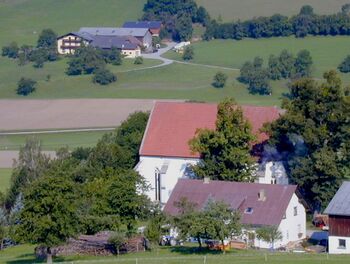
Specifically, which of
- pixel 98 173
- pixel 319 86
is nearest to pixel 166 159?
pixel 98 173

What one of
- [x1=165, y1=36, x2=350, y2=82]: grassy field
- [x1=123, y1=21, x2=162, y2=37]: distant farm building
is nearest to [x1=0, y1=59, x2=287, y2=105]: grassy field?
[x1=165, y1=36, x2=350, y2=82]: grassy field

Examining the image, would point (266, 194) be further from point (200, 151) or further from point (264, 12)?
point (264, 12)

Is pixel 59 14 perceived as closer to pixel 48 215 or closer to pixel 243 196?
pixel 243 196

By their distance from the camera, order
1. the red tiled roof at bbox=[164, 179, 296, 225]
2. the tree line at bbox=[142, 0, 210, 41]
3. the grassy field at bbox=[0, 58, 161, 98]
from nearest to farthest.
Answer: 1. the red tiled roof at bbox=[164, 179, 296, 225]
2. the grassy field at bbox=[0, 58, 161, 98]
3. the tree line at bbox=[142, 0, 210, 41]

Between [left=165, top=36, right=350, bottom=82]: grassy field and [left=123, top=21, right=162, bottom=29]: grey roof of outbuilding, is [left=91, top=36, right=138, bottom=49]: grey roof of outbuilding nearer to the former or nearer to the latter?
[left=165, top=36, right=350, bottom=82]: grassy field

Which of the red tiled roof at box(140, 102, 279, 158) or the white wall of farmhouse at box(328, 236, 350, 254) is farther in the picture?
the red tiled roof at box(140, 102, 279, 158)

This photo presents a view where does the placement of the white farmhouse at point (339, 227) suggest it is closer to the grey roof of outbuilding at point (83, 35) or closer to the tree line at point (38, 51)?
the tree line at point (38, 51)

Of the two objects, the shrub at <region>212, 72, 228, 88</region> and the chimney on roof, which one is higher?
the shrub at <region>212, 72, 228, 88</region>
